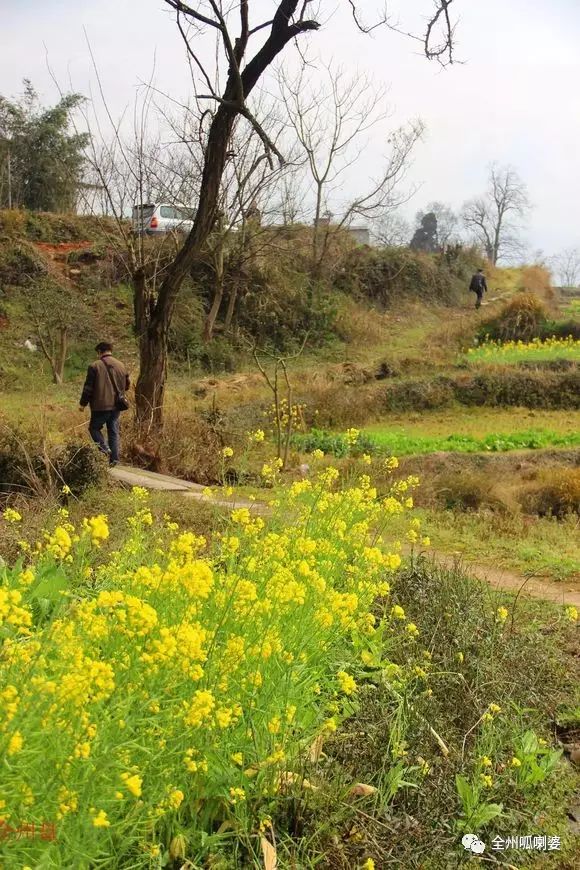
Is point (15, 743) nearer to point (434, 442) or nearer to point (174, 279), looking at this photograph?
point (174, 279)

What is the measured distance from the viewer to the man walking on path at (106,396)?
392 inches

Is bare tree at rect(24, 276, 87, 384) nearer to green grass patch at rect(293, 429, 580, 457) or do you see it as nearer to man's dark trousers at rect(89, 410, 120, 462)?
green grass patch at rect(293, 429, 580, 457)

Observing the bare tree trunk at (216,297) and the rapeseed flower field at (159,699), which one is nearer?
the rapeseed flower field at (159,699)

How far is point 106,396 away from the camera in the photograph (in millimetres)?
9977

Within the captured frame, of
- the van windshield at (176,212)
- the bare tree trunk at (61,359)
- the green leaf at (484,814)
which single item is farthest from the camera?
the van windshield at (176,212)

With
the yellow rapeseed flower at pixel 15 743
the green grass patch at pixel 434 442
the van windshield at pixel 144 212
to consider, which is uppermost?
the van windshield at pixel 144 212

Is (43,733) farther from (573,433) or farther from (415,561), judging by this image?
(573,433)

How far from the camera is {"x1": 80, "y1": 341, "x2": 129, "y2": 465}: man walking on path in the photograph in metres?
9.95

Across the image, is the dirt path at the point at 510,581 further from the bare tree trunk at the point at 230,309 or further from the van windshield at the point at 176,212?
the bare tree trunk at the point at 230,309

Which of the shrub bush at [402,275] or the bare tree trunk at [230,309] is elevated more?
the shrub bush at [402,275]

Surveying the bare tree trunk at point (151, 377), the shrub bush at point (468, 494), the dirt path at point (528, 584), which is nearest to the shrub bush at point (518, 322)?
the shrub bush at point (468, 494)

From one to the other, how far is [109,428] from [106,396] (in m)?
0.52

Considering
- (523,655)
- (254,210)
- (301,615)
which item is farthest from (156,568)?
(254,210)

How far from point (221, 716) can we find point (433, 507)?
8216 millimetres
